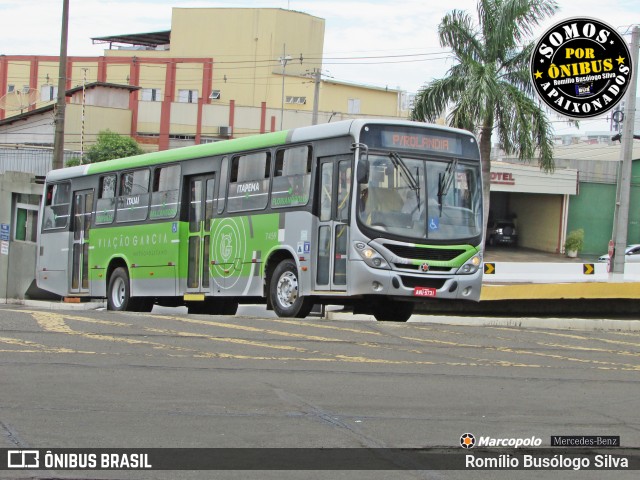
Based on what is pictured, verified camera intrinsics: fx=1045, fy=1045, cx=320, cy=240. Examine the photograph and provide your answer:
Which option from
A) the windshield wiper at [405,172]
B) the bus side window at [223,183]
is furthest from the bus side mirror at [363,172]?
the bus side window at [223,183]

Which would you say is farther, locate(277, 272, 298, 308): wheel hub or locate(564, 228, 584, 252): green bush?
locate(564, 228, 584, 252): green bush

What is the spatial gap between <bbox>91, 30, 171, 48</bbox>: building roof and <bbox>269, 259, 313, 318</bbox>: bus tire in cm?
7609

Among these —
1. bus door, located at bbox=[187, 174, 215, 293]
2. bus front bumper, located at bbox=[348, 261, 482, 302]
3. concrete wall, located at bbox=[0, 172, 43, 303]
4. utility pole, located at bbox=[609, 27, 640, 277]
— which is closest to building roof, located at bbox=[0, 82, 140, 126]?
concrete wall, located at bbox=[0, 172, 43, 303]

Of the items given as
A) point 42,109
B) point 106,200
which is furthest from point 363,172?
point 42,109

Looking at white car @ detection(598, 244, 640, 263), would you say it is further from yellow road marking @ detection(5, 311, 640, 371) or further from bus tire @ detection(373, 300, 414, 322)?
yellow road marking @ detection(5, 311, 640, 371)

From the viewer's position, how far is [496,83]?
3894 centimetres

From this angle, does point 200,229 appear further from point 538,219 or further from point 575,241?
point 538,219

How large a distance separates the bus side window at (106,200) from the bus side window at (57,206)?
171 centimetres

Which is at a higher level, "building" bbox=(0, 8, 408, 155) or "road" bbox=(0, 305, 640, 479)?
"building" bbox=(0, 8, 408, 155)

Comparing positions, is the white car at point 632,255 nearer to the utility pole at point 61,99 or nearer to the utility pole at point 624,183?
the utility pole at point 624,183

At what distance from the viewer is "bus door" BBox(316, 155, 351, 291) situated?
1705 cm

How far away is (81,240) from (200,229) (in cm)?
538

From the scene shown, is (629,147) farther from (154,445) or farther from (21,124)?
(21,124)

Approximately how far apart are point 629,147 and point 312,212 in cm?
2093
